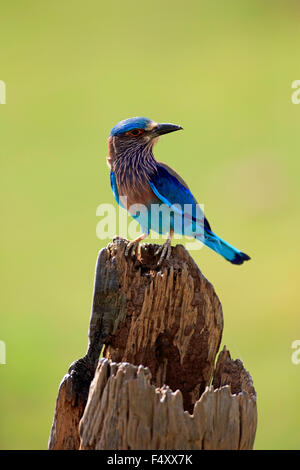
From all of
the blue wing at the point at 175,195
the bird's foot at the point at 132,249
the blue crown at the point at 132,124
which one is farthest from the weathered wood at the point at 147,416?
the blue crown at the point at 132,124

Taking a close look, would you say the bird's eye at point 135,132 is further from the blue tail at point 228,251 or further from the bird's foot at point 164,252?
the bird's foot at point 164,252

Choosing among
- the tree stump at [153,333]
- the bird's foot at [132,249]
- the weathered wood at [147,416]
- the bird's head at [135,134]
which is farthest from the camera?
the bird's head at [135,134]

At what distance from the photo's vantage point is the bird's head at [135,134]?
11.6ft

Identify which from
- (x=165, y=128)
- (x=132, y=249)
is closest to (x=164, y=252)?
(x=132, y=249)

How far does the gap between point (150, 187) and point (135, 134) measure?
0.24 m

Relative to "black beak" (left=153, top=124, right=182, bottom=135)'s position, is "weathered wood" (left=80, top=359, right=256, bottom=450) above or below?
below

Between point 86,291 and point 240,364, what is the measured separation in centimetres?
513

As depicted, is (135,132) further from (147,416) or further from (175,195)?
(147,416)

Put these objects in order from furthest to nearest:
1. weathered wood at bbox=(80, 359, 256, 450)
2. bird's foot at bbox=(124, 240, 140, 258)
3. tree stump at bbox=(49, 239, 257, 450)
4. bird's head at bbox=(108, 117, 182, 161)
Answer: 1. bird's head at bbox=(108, 117, 182, 161)
2. bird's foot at bbox=(124, 240, 140, 258)
3. tree stump at bbox=(49, 239, 257, 450)
4. weathered wood at bbox=(80, 359, 256, 450)

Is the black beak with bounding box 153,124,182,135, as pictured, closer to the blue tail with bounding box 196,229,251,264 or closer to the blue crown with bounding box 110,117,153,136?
the blue crown with bounding box 110,117,153,136

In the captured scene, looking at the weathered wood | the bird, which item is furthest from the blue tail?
the weathered wood

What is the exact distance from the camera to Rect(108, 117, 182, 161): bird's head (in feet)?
11.6
